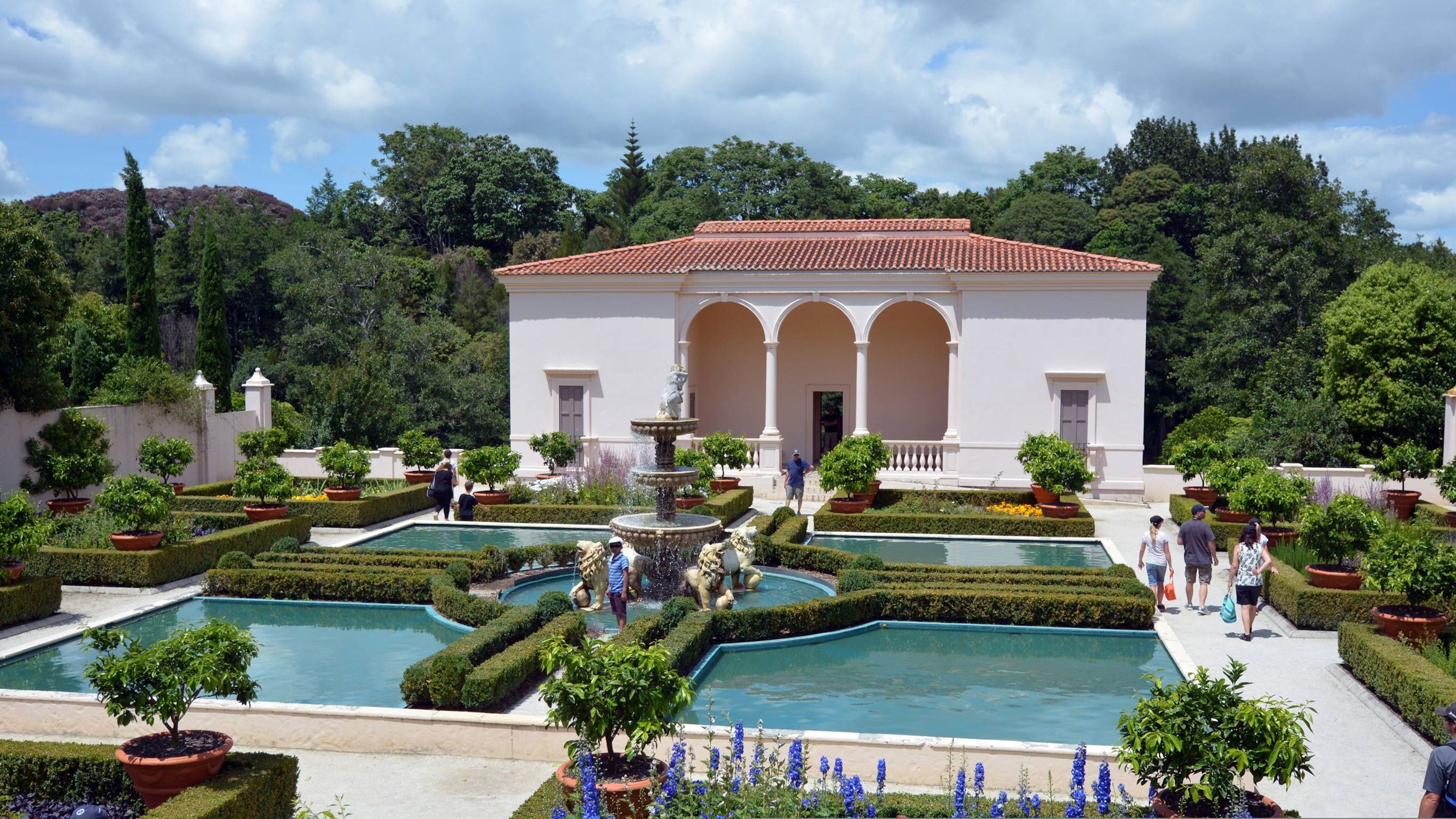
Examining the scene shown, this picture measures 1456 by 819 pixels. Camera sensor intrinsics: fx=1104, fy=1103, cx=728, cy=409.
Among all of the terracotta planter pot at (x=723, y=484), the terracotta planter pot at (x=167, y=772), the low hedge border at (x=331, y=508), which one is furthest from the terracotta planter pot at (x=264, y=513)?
the terracotta planter pot at (x=167, y=772)

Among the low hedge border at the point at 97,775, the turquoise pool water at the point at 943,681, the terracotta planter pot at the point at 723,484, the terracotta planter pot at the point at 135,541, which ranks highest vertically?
the terracotta planter pot at the point at 723,484

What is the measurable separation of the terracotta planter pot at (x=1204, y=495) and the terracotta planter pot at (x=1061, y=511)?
10.5ft

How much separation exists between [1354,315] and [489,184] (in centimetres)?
4497

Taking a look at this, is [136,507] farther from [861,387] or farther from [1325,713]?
[861,387]

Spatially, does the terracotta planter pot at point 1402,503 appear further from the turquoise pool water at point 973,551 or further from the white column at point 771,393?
the white column at point 771,393

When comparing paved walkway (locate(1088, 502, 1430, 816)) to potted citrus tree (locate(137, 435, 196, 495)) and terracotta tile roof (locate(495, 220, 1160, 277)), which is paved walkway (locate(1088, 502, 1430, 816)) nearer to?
terracotta tile roof (locate(495, 220, 1160, 277))

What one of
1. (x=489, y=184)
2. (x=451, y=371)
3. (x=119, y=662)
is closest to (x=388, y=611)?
(x=119, y=662)

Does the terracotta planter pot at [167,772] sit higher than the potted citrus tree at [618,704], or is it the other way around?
the potted citrus tree at [618,704]

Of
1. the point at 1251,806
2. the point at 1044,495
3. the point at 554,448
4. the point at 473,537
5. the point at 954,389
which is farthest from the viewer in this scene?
the point at 954,389

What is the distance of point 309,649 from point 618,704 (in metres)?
7.82

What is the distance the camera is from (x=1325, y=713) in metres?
11.2

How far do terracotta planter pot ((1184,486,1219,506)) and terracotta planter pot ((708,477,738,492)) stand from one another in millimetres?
10517

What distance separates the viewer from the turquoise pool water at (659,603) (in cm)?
1531

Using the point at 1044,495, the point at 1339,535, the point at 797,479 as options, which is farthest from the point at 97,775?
the point at 1044,495
